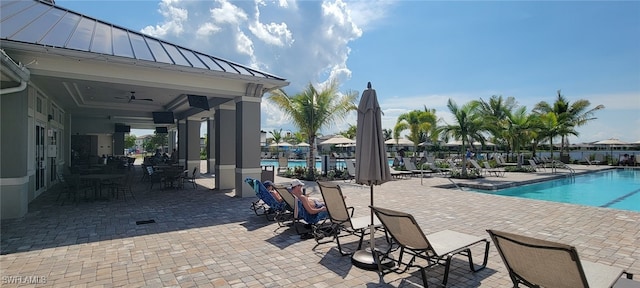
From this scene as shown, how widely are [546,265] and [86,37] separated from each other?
1019 centimetres

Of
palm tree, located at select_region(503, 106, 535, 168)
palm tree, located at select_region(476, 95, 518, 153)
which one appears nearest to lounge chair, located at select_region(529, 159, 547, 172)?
palm tree, located at select_region(503, 106, 535, 168)

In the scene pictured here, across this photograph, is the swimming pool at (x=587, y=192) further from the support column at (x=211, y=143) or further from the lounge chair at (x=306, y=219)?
the support column at (x=211, y=143)

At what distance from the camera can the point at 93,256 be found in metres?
4.59

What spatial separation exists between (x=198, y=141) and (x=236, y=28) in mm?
6489

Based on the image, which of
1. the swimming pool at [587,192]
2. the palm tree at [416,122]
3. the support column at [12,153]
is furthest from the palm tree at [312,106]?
the support column at [12,153]

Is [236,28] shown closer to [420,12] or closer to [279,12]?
[279,12]

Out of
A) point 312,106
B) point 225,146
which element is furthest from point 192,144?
point 312,106

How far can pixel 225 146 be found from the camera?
39.8 ft

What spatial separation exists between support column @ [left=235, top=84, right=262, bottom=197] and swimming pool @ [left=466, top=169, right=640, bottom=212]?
9368 mm

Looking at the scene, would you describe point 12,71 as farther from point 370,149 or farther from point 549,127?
point 549,127

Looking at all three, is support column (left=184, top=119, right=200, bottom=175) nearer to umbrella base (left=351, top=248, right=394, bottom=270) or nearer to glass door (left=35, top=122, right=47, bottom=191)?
glass door (left=35, top=122, right=47, bottom=191)

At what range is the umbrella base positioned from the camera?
4.15 m

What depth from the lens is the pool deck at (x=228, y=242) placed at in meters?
3.88

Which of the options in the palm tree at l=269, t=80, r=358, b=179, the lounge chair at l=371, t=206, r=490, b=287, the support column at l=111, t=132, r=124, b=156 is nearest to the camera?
the lounge chair at l=371, t=206, r=490, b=287
